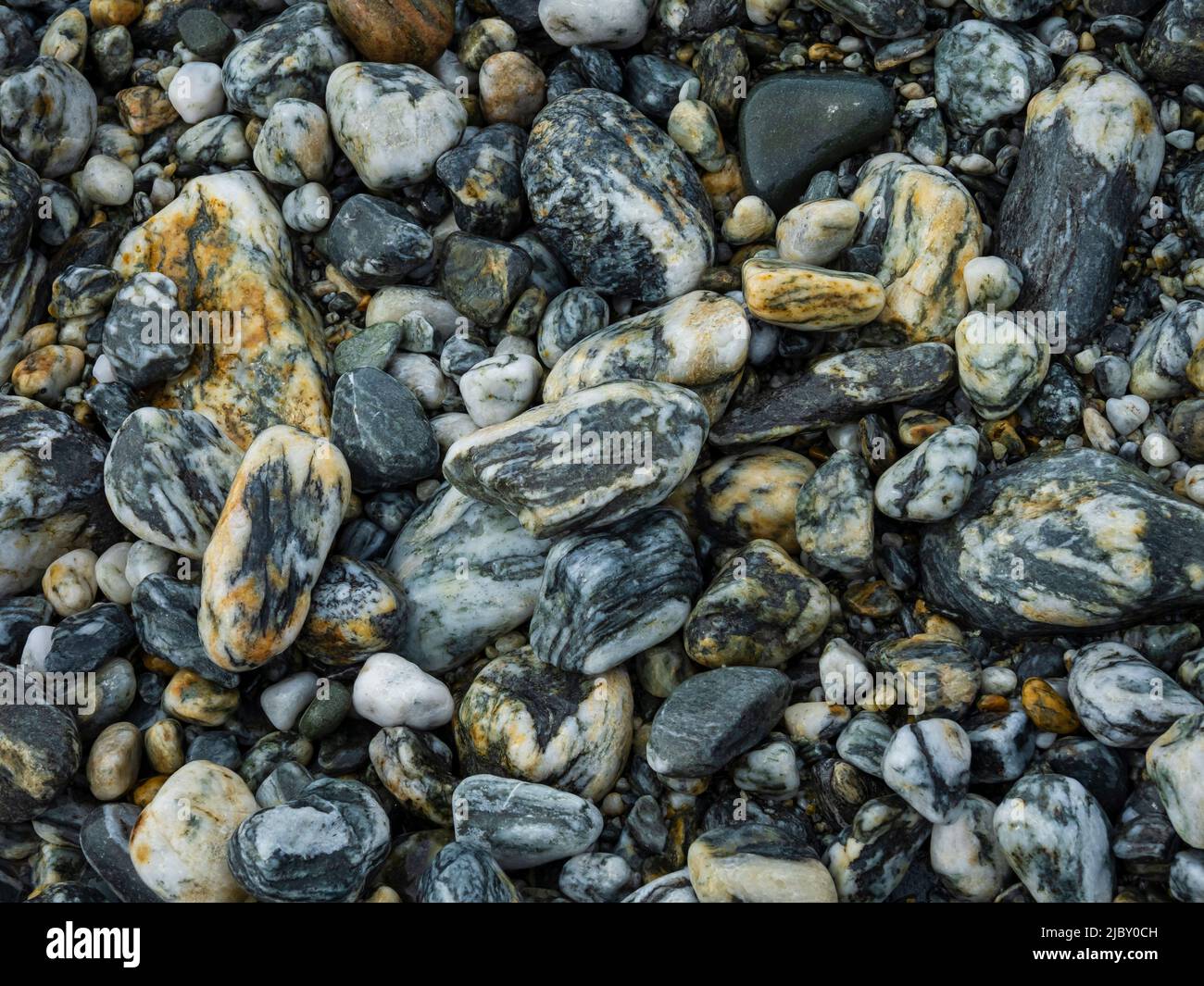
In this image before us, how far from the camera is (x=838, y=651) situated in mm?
3881

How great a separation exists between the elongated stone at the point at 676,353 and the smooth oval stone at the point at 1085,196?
118 cm

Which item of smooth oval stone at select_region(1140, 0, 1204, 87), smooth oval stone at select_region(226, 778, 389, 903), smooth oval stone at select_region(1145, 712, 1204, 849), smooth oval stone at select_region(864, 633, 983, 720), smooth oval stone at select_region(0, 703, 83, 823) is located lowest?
smooth oval stone at select_region(0, 703, 83, 823)

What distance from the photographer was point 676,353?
4.16 meters

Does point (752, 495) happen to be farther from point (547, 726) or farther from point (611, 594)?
point (547, 726)

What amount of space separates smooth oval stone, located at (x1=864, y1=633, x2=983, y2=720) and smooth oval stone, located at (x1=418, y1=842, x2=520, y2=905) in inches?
54.0

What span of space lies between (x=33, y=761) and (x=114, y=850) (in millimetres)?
437

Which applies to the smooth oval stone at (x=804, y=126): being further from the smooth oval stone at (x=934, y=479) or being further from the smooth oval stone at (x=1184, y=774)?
the smooth oval stone at (x=1184, y=774)

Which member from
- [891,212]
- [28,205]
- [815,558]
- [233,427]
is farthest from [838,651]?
[28,205]

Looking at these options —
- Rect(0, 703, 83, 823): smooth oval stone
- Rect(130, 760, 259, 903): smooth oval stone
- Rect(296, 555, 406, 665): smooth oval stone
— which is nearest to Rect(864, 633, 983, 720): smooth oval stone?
Rect(296, 555, 406, 665): smooth oval stone

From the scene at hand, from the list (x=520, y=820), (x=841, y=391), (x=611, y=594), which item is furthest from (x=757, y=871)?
(x=841, y=391)

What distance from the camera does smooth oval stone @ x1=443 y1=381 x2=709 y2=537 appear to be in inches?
150

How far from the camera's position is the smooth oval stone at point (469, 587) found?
4.14 metres

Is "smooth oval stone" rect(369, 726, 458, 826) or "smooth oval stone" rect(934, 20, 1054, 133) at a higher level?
"smooth oval stone" rect(934, 20, 1054, 133)

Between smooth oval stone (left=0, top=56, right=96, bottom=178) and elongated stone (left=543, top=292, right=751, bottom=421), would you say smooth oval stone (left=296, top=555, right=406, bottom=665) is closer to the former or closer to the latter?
elongated stone (left=543, top=292, right=751, bottom=421)
